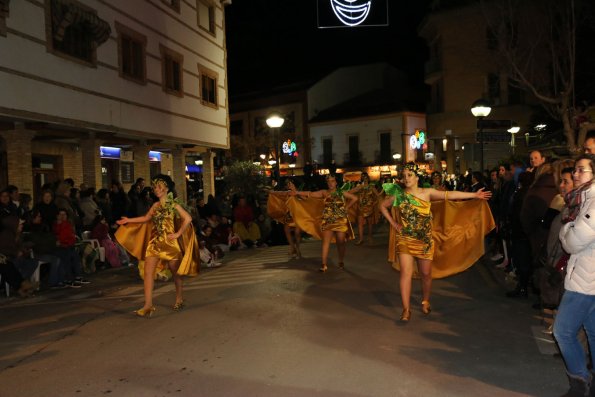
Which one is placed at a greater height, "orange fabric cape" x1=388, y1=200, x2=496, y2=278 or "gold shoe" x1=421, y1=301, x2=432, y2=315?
"orange fabric cape" x1=388, y1=200, x2=496, y2=278

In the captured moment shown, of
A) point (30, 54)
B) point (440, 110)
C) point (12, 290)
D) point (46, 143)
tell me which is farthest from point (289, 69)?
point (12, 290)

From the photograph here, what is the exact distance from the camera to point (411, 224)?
7.36 m

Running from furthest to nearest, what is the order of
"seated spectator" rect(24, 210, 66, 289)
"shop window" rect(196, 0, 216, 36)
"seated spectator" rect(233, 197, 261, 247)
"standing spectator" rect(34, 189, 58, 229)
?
1. "shop window" rect(196, 0, 216, 36)
2. "seated spectator" rect(233, 197, 261, 247)
3. "standing spectator" rect(34, 189, 58, 229)
4. "seated spectator" rect(24, 210, 66, 289)

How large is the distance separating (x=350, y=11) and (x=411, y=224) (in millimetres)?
8490

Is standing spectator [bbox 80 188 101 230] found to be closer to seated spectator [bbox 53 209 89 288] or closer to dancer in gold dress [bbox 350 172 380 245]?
seated spectator [bbox 53 209 89 288]

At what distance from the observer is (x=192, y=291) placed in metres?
9.79

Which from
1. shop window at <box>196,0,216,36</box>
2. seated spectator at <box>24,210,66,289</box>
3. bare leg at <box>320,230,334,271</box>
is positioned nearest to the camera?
seated spectator at <box>24,210,66,289</box>

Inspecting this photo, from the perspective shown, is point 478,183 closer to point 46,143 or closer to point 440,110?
point 46,143

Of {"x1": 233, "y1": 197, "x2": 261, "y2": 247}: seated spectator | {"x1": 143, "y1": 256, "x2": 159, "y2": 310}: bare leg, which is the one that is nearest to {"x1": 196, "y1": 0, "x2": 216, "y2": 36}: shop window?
{"x1": 233, "y1": 197, "x2": 261, "y2": 247}: seated spectator

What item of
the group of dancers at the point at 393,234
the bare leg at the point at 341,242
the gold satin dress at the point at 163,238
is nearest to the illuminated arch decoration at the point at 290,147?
the bare leg at the point at 341,242

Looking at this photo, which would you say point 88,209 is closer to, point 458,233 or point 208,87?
point 458,233

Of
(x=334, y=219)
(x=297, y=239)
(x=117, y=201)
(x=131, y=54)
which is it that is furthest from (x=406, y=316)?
(x=131, y=54)

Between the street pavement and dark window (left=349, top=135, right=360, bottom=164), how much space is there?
1717 inches

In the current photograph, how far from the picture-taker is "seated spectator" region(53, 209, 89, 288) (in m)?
10.8
